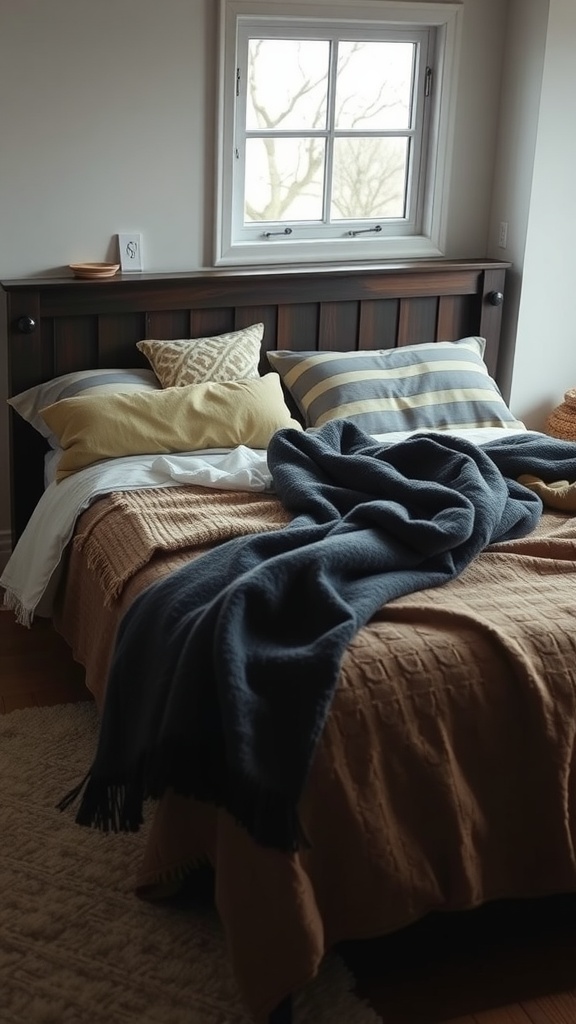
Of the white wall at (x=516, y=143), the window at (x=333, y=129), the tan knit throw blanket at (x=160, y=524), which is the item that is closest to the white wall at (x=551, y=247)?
the white wall at (x=516, y=143)

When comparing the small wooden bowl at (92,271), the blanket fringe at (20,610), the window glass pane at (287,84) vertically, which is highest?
the window glass pane at (287,84)

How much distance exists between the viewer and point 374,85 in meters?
3.78

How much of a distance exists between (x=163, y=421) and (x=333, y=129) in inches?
49.6

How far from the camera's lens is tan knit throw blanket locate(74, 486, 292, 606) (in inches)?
98.3

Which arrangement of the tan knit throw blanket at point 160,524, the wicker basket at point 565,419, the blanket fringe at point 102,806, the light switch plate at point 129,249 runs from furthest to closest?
the wicker basket at point 565,419 < the light switch plate at point 129,249 < the tan knit throw blanket at point 160,524 < the blanket fringe at point 102,806

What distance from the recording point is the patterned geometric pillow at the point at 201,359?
133 inches

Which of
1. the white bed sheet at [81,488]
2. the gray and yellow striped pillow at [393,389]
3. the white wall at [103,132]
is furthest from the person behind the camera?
the gray and yellow striped pillow at [393,389]

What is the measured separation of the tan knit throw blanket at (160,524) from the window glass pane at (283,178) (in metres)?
1.28

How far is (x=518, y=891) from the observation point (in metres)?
2.04

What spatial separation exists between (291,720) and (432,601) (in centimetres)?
47

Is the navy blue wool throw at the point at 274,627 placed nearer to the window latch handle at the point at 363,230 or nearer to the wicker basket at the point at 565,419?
the wicker basket at the point at 565,419

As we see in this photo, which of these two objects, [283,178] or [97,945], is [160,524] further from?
[283,178]

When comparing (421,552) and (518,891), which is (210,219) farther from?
(518,891)

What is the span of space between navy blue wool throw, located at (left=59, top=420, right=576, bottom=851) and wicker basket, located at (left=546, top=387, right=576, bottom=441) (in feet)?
4.20
